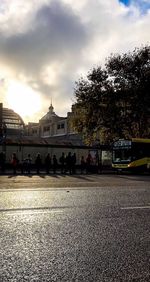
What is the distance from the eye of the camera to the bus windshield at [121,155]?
3869 cm

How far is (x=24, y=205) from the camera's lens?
11.1 meters

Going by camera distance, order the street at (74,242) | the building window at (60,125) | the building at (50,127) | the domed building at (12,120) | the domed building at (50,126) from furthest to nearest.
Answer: the domed building at (12,120) → the domed building at (50,126) → the building window at (60,125) → the building at (50,127) → the street at (74,242)

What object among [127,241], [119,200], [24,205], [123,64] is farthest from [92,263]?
[123,64]

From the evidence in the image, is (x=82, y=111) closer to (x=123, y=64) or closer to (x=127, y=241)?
(x=123, y=64)

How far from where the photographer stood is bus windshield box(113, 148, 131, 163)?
3869cm

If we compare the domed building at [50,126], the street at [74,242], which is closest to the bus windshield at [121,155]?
the street at [74,242]

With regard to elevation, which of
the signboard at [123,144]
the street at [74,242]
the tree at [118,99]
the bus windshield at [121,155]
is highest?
the tree at [118,99]

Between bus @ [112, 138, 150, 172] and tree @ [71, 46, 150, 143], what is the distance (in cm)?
690

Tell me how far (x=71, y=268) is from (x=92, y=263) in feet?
1.23

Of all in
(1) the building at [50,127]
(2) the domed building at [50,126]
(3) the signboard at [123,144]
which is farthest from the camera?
(2) the domed building at [50,126]

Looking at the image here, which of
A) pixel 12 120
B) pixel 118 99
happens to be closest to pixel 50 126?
pixel 12 120

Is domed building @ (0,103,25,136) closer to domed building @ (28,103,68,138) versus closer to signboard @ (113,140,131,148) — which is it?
domed building @ (28,103,68,138)

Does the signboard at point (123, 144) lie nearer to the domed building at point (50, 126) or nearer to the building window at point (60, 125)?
the domed building at point (50, 126)

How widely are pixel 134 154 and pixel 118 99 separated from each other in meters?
8.97
